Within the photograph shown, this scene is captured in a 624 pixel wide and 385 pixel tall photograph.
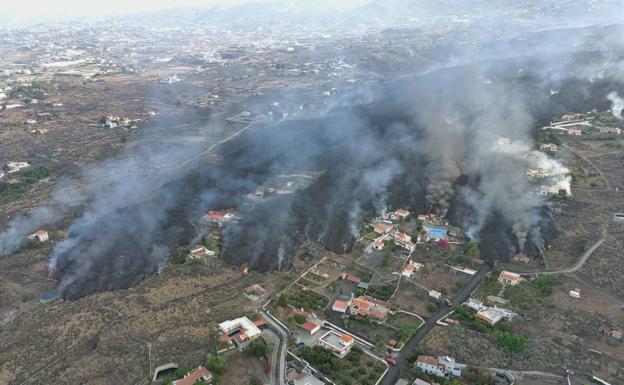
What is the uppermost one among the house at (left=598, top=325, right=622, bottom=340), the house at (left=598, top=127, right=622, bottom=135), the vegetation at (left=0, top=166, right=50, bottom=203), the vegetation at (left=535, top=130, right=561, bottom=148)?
the house at (left=598, top=127, right=622, bottom=135)

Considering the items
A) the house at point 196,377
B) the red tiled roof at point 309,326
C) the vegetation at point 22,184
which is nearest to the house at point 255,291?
the red tiled roof at point 309,326

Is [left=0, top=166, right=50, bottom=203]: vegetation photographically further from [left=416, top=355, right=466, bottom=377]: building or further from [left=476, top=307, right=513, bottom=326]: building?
[left=476, top=307, right=513, bottom=326]: building

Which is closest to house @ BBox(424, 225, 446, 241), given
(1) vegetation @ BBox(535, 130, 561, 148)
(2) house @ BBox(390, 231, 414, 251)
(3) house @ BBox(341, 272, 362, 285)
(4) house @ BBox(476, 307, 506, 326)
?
(2) house @ BBox(390, 231, 414, 251)

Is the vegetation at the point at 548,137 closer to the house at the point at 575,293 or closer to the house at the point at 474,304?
the house at the point at 575,293

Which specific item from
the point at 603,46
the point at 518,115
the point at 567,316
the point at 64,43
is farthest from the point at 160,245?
the point at 64,43

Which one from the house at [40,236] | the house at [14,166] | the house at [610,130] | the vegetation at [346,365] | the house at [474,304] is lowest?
the house at [14,166]

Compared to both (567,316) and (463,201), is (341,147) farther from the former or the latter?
(567,316)

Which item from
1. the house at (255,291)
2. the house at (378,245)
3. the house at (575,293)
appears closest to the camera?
the house at (575,293)
